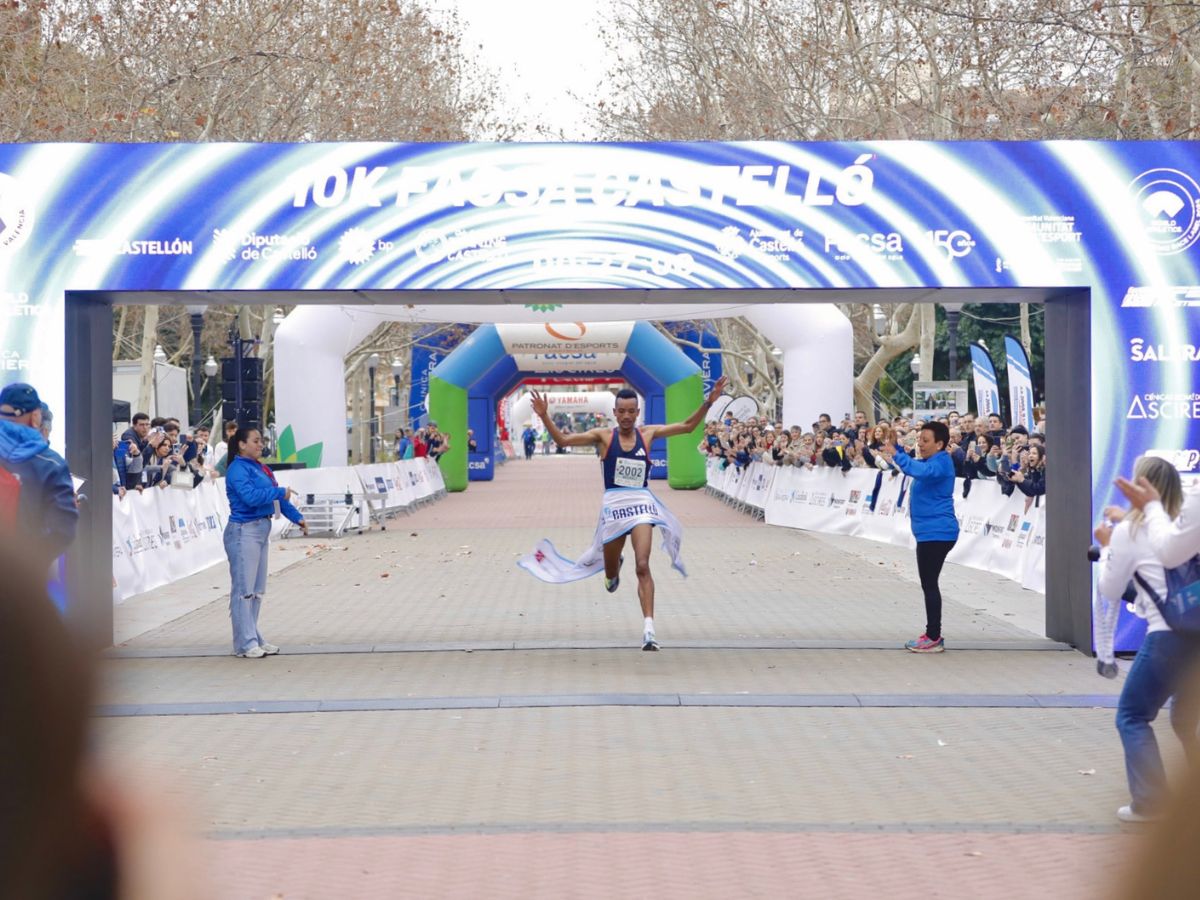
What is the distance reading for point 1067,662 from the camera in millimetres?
10719

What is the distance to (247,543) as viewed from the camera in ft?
36.4

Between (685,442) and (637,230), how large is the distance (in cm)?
3013

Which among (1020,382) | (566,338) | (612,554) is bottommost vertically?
(612,554)

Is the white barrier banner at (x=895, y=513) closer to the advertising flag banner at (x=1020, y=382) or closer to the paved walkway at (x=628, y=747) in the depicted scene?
the advertising flag banner at (x=1020, y=382)

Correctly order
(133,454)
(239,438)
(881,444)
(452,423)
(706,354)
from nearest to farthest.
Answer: (239,438) → (133,454) → (881,444) → (452,423) → (706,354)

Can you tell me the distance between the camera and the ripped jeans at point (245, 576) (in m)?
11.1

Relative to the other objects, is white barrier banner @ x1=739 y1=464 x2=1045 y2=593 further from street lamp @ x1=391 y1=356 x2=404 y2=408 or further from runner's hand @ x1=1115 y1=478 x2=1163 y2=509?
street lamp @ x1=391 y1=356 x2=404 y2=408

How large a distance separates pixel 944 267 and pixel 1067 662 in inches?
109

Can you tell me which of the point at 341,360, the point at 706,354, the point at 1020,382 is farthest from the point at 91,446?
the point at 706,354

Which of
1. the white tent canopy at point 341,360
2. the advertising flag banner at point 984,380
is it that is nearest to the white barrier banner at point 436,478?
the white tent canopy at point 341,360

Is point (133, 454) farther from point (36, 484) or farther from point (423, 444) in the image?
point (423, 444)

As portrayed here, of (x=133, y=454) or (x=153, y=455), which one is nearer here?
(x=133, y=454)

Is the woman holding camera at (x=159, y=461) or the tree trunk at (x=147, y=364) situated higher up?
the tree trunk at (x=147, y=364)

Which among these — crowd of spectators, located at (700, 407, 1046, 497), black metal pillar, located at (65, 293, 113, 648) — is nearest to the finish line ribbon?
crowd of spectators, located at (700, 407, 1046, 497)
